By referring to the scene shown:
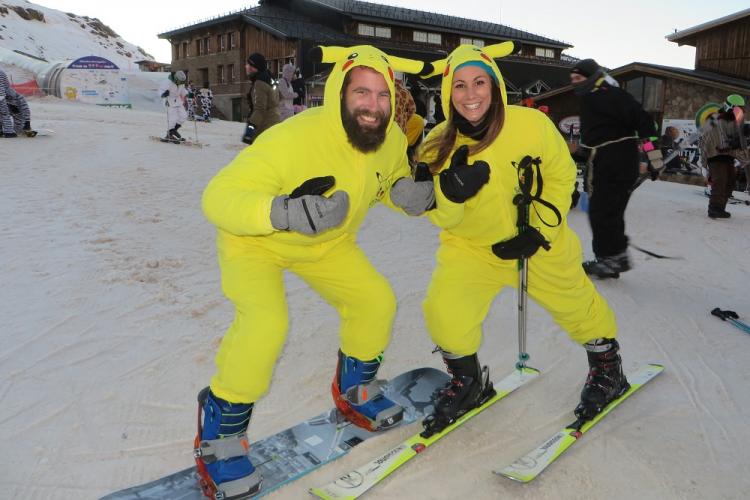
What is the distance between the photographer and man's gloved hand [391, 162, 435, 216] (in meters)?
2.62

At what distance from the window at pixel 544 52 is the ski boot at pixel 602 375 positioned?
40633mm

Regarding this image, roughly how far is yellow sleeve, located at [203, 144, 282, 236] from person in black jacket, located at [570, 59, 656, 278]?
4.07 metres

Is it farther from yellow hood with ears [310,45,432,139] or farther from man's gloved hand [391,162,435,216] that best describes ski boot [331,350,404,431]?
yellow hood with ears [310,45,432,139]

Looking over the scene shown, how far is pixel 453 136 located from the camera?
9.32 ft

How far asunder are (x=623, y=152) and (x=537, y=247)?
10.9 feet

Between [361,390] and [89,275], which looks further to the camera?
[89,275]

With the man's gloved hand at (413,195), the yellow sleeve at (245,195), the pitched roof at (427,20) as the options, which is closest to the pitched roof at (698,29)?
the pitched roof at (427,20)

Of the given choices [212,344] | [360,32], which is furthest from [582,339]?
[360,32]

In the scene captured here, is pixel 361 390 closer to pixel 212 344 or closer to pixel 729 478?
pixel 212 344

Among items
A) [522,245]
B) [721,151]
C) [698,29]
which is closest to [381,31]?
[698,29]

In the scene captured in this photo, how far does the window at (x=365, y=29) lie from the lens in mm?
33656

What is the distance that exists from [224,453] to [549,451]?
5.04 ft

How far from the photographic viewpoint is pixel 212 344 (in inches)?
157

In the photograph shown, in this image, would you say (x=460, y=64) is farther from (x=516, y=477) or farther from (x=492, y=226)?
(x=516, y=477)
